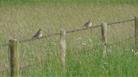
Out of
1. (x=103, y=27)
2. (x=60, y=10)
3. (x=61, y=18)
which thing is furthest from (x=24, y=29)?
(x=103, y=27)

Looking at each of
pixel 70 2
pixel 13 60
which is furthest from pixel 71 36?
pixel 70 2

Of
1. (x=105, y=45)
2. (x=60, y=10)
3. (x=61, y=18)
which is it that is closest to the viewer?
(x=105, y=45)

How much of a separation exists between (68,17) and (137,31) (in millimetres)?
13686

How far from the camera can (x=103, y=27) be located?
15227 millimetres

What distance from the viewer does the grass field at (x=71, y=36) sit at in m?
12.4

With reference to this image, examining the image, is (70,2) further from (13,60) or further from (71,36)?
(13,60)

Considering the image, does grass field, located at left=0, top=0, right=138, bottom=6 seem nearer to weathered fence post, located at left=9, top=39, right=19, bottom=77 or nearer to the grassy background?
the grassy background

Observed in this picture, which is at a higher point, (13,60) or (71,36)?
(71,36)

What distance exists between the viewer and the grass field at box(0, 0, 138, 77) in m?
12.4

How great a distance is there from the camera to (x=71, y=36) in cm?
2070

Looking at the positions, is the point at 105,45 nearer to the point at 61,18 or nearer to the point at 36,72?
the point at 36,72

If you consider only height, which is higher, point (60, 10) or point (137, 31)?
point (60, 10)

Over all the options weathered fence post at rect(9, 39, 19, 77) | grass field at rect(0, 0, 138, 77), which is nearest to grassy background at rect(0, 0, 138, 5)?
grass field at rect(0, 0, 138, 77)

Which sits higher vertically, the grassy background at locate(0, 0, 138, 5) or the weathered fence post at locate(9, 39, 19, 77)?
the grassy background at locate(0, 0, 138, 5)
